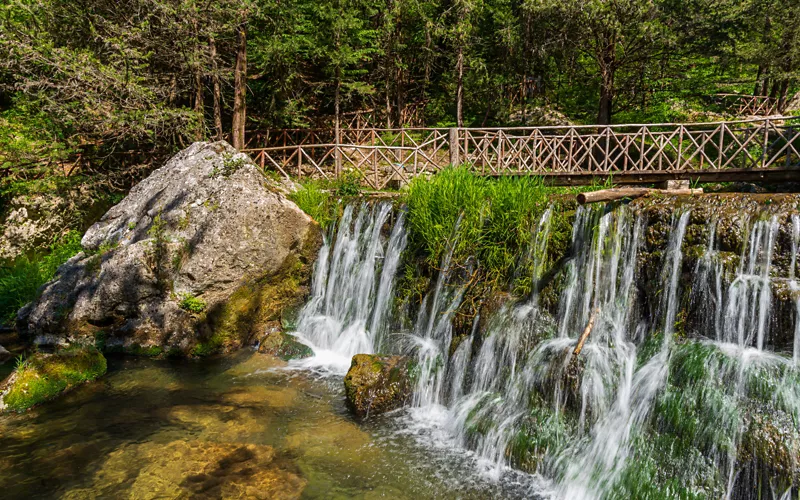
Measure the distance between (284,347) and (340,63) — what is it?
12.8 m

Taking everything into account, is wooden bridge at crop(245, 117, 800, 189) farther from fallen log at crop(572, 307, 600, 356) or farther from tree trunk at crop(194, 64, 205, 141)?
fallen log at crop(572, 307, 600, 356)

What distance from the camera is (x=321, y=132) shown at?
21.8m

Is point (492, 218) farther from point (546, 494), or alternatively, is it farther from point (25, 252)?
point (25, 252)

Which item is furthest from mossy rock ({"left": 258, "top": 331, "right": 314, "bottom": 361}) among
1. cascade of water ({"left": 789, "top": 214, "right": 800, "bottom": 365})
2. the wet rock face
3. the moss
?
cascade of water ({"left": 789, "top": 214, "right": 800, "bottom": 365})

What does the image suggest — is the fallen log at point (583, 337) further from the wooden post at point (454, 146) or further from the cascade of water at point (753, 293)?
the wooden post at point (454, 146)

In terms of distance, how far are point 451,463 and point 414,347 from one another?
85.6 inches

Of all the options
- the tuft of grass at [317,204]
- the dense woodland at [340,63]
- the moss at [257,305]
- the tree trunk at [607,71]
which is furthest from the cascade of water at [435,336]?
the tree trunk at [607,71]

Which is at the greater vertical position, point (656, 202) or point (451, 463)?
point (656, 202)

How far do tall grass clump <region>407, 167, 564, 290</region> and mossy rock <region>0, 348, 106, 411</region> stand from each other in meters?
5.35

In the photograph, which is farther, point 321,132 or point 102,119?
point 321,132

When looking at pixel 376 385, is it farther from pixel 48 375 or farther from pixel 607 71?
pixel 607 71

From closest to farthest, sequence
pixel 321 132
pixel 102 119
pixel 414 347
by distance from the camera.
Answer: pixel 414 347
pixel 102 119
pixel 321 132

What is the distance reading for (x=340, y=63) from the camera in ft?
58.4

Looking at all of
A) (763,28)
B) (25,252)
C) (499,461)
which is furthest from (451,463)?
(763,28)
